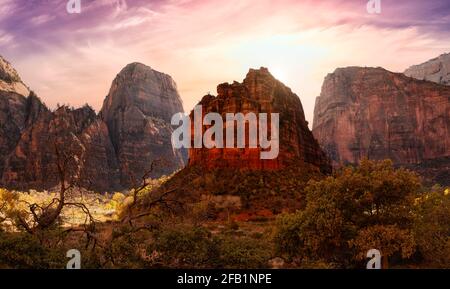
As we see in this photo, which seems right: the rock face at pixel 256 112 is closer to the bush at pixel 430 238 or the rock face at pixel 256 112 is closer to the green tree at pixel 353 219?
the bush at pixel 430 238

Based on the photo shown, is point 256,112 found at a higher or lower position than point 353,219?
higher

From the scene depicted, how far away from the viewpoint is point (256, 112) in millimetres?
100000

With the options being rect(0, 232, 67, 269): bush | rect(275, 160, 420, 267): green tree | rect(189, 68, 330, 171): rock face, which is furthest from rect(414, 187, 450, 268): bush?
rect(189, 68, 330, 171): rock face

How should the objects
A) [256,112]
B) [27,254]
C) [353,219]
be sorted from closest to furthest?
[27,254] < [353,219] < [256,112]

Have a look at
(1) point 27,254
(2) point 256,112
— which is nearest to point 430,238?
(1) point 27,254

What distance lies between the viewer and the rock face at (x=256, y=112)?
95438 mm

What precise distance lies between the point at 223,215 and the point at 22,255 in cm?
5787

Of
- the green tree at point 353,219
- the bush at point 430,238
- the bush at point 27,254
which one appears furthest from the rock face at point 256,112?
the bush at point 27,254

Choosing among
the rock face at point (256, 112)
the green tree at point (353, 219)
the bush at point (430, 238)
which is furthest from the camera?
the rock face at point (256, 112)

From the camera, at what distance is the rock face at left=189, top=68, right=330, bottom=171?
95.4 m

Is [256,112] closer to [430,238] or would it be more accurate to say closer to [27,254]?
[430,238]
